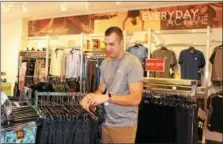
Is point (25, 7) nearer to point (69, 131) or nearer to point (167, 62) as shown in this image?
point (167, 62)

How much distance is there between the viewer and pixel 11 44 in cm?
865

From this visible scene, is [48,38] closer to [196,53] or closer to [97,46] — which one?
[97,46]

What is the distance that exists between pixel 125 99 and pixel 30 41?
6.92 meters

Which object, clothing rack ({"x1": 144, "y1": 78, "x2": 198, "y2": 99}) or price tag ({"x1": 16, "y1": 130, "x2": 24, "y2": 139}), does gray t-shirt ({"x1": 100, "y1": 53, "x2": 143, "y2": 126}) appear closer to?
price tag ({"x1": 16, "y1": 130, "x2": 24, "y2": 139})

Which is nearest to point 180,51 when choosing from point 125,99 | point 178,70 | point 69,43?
point 178,70

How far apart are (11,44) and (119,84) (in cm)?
695

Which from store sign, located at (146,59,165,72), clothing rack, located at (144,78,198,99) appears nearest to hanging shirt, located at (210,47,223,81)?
store sign, located at (146,59,165,72)

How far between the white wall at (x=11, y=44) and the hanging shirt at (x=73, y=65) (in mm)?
2502

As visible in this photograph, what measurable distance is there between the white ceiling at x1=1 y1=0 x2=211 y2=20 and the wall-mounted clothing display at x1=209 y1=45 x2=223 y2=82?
1329mm

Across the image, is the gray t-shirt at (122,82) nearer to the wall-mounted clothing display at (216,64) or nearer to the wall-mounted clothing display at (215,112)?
the wall-mounted clothing display at (215,112)

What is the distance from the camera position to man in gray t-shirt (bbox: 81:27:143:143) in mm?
2332

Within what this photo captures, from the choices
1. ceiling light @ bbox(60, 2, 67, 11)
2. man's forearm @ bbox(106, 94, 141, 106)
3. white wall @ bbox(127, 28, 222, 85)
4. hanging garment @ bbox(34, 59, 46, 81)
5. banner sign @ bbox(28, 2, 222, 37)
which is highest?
ceiling light @ bbox(60, 2, 67, 11)

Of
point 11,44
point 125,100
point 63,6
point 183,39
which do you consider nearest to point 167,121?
point 125,100

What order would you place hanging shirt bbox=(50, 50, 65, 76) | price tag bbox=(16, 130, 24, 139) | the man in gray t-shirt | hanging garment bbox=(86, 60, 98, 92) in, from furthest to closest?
1. hanging shirt bbox=(50, 50, 65, 76)
2. hanging garment bbox=(86, 60, 98, 92)
3. the man in gray t-shirt
4. price tag bbox=(16, 130, 24, 139)
